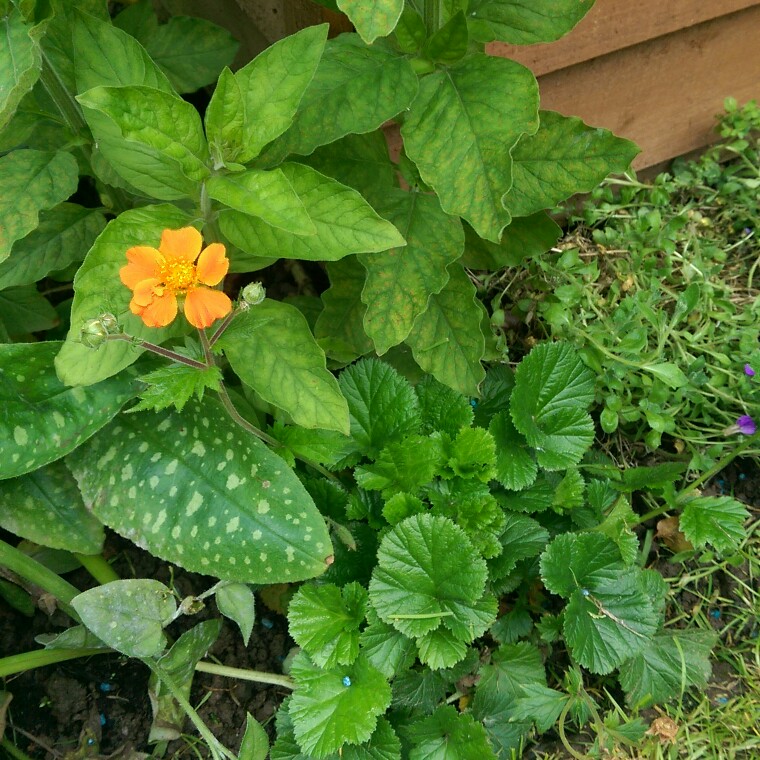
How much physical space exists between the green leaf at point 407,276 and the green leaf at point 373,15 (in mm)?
452

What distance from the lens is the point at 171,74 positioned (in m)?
1.68

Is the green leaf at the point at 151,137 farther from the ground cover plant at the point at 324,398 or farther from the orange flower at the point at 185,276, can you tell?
the orange flower at the point at 185,276

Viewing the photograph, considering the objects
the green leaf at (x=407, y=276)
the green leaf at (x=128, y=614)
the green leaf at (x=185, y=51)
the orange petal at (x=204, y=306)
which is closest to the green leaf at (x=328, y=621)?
the green leaf at (x=128, y=614)

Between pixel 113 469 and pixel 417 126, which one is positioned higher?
pixel 417 126

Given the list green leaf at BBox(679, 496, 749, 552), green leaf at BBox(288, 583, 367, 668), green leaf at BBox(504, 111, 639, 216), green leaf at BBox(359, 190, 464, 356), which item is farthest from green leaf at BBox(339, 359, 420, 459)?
green leaf at BBox(679, 496, 749, 552)

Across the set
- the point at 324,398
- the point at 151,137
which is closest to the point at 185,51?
the point at 151,137

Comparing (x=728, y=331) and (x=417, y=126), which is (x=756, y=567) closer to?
(x=728, y=331)

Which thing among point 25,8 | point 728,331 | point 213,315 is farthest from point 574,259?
point 25,8

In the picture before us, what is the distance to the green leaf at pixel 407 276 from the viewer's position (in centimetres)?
138

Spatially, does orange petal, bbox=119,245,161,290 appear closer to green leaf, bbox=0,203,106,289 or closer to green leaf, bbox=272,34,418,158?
green leaf, bbox=272,34,418,158

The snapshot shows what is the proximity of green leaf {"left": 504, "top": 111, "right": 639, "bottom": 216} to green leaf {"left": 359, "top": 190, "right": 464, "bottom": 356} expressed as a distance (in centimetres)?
14

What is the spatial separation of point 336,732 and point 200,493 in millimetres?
493

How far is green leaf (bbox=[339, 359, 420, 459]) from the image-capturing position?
156cm

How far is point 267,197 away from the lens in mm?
1093
